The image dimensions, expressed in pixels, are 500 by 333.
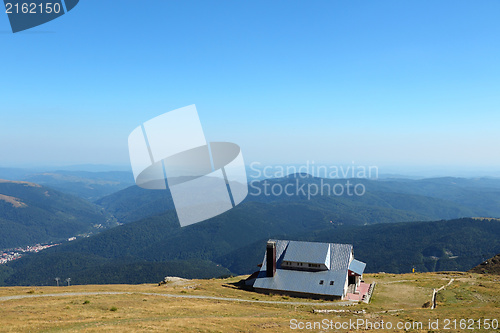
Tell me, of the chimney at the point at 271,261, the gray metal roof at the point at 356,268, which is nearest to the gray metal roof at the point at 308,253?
the chimney at the point at 271,261

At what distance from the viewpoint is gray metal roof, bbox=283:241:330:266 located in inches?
2217

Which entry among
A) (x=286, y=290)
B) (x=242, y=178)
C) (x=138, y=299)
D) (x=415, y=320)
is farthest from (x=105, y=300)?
(x=415, y=320)

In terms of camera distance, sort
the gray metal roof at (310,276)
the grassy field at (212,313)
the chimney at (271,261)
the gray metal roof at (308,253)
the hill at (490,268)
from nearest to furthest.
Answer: the grassy field at (212,313) < the gray metal roof at (310,276) < the chimney at (271,261) < the gray metal roof at (308,253) < the hill at (490,268)

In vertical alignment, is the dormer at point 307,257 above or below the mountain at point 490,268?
above

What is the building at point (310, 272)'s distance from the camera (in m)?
51.2

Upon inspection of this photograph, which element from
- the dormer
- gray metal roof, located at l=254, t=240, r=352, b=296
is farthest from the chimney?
the dormer

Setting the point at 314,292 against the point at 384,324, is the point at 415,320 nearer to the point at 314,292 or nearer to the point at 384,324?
the point at 384,324

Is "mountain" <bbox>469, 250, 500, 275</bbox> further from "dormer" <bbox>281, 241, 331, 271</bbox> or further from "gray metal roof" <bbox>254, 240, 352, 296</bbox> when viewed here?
"dormer" <bbox>281, 241, 331, 271</bbox>

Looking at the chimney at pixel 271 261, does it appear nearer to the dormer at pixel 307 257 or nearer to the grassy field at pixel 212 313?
the dormer at pixel 307 257

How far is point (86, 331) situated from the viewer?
23031mm

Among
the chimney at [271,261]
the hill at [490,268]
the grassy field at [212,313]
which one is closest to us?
the grassy field at [212,313]

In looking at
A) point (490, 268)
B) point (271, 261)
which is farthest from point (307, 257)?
point (490, 268)

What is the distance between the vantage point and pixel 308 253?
57.8 meters

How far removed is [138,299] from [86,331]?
17337 mm
